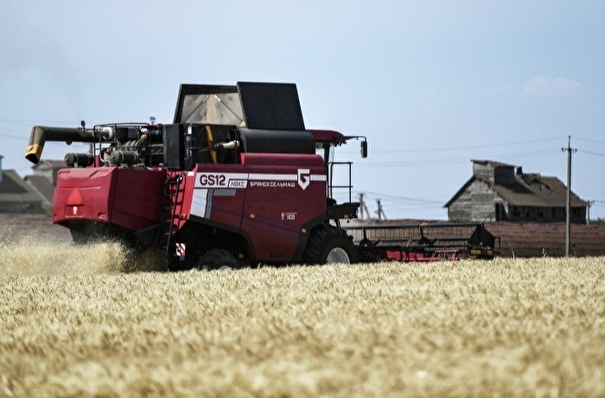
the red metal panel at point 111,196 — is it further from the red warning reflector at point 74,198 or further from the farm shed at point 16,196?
the farm shed at point 16,196

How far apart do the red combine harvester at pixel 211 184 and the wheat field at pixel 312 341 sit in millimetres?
5089

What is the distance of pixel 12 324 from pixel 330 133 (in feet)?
38.3

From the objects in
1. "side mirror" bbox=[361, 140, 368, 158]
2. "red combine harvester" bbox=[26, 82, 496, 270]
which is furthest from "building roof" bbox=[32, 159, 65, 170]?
"red combine harvester" bbox=[26, 82, 496, 270]

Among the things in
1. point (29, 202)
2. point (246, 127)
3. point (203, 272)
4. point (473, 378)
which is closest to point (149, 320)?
point (473, 378)

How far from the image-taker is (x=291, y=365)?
17.2 ft

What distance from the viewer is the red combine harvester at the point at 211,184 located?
16.8m

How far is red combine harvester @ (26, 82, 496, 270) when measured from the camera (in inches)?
660

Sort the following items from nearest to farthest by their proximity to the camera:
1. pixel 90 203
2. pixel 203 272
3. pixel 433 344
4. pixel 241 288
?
pixel 433 344
pixel 241 288
pixel 203 272
pixel 90 203

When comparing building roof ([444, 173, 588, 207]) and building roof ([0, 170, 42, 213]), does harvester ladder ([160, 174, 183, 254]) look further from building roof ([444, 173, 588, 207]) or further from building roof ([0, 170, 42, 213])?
building roof ([0, 170, 42, 213])

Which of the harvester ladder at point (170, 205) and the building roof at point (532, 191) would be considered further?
the building roof at point (532, 191)

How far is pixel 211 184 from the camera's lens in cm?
1691

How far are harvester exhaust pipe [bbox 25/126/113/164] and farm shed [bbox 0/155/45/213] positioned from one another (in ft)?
230

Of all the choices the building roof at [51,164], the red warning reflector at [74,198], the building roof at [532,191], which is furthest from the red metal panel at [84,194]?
the building roof at [51,164]

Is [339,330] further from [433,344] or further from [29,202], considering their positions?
[29,202]
